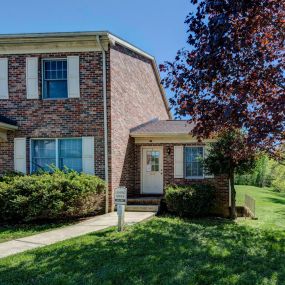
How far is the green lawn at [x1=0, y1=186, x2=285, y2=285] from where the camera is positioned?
5.48 meters

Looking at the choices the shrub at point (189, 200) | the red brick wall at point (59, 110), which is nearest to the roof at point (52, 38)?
the red brick wall at point (59, 110)

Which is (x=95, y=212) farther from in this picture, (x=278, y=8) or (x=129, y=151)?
(x=278, y=8)

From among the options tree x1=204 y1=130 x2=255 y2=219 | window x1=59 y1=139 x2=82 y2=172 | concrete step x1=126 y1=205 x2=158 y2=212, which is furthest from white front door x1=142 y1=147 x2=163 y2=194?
window x1=59 y1=139 x2=82 y2=172

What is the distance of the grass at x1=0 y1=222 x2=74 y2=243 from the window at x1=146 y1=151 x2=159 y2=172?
549cm

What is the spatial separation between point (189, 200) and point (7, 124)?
6718 millimetres

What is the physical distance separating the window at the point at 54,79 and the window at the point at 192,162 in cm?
546

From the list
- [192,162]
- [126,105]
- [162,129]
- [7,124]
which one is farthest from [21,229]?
[192,162]

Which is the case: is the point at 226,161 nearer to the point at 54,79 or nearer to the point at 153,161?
the point at 153,161

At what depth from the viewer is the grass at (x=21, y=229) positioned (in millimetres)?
9195

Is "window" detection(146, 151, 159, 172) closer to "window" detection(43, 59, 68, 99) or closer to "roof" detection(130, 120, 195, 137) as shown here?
"roof" detection(130, 120, 195, 137)

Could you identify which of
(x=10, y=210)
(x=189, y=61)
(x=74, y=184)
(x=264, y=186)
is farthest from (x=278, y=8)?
(x=264, y=186)

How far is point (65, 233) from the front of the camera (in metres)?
9.26

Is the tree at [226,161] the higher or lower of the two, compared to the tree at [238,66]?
lower

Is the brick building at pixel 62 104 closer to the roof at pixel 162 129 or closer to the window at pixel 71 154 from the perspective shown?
the window at pixel 71 154
